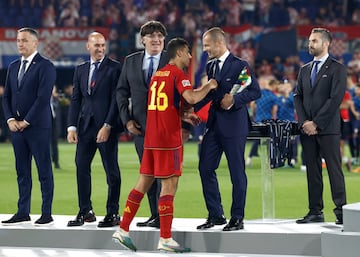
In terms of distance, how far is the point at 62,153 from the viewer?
26.8 meters

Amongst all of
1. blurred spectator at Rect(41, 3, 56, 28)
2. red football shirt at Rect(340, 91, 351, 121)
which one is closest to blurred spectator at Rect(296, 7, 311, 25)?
blurred spectator at Rect(41, 3, 56, 28)

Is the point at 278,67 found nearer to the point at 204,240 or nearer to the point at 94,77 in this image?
the point at 94,77

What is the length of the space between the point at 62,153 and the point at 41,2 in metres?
11.3

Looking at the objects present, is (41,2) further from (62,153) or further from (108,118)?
(108,118)

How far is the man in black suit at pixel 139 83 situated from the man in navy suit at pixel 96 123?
0.88ft

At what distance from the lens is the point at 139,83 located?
10.6 meters

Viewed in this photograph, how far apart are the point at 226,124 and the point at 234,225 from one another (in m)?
0.99

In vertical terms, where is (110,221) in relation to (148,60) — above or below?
below

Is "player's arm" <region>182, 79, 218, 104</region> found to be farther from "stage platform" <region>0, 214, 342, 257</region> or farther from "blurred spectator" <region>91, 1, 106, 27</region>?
"blurred spectator" <region>91, 1, 106, 27</region>

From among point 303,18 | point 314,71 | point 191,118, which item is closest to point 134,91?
point 191,118

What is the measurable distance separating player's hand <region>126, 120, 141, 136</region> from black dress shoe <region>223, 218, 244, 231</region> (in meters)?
1.28

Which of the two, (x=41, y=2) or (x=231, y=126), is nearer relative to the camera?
(x=231, y=126)

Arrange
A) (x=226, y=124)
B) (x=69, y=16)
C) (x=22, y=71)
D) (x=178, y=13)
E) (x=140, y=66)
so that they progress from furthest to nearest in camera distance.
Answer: (x=178, y=13) < (x=69, y=16) < (x=22, y=71) < (x=140, y=66) < (x=226, y=124)

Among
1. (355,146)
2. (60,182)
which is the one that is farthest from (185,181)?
(355,146)
